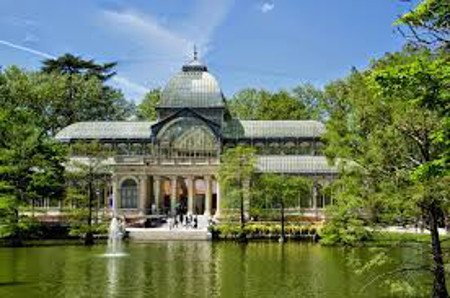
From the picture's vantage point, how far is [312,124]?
63.9 metres

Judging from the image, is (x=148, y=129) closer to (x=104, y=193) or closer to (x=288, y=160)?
(x=104, y=193)

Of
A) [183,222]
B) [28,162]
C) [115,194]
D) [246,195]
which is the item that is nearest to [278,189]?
[246,195]

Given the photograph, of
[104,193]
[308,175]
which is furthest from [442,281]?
[104,193]

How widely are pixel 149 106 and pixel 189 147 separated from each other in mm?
25917

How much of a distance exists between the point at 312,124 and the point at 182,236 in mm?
21739

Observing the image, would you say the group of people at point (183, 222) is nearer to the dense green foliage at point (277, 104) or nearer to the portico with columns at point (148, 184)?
the portico with columns at point (148, 184)

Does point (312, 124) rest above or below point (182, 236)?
above

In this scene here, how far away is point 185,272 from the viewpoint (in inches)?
1117

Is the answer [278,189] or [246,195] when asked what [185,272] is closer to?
[246,195]

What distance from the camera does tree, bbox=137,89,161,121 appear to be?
8456cm

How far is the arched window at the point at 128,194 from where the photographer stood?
59.1 m

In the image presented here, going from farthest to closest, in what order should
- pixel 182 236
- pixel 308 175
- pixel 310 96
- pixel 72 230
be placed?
pixel 310 96 → pixel 308 175 → pixel 182 236 → pixel 72 230

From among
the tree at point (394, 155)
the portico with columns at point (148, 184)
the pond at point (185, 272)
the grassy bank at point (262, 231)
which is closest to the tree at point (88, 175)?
the portico with columns at point (148, 184)

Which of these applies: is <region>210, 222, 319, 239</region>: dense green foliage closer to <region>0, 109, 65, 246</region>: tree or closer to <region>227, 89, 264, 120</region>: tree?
<region>0, 109, 65, 246</region>: tree
